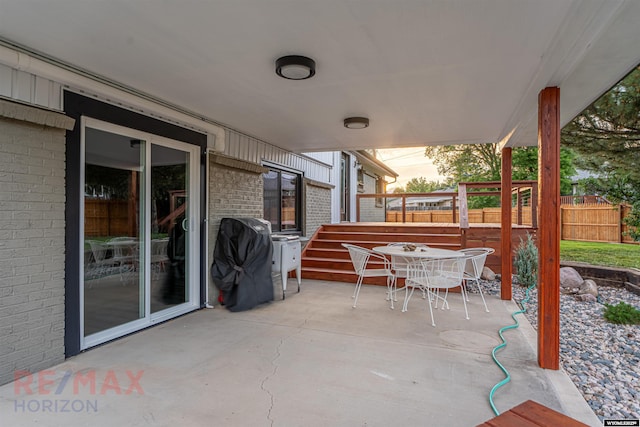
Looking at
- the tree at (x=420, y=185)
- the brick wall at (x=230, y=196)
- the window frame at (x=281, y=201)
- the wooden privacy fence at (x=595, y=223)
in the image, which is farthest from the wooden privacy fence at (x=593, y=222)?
the tree at (x=420, y=185)

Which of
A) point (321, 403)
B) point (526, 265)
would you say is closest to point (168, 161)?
point (321, 403)

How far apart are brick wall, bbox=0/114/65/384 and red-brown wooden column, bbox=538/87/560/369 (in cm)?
393

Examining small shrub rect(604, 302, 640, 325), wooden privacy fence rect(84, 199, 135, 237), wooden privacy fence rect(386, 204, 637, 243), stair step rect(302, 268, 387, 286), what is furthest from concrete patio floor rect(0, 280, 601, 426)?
wooden privacy fence rect(386, 204, 637, 243)

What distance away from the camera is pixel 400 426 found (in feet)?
6.46

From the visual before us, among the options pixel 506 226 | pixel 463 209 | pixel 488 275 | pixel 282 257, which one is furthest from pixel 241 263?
pixel 488 275

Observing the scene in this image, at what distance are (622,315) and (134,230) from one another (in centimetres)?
568

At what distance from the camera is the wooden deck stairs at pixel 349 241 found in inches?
249

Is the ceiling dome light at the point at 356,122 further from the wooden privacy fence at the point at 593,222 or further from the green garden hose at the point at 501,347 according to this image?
the wooden privacy fence at the point at 593,222

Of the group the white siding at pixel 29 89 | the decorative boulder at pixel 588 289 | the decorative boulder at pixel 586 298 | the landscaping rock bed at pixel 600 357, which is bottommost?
the landscaping rock bed at pixel 600 357

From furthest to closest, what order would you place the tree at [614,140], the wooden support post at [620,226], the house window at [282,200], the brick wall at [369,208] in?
the brick wall at [369,208] → the wooden support post at [620,226] → the house window at [282,200] → the tree at [614,140]

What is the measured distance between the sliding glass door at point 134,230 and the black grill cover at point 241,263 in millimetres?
316

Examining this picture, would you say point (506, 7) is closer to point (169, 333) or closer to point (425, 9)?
point (425, 9)

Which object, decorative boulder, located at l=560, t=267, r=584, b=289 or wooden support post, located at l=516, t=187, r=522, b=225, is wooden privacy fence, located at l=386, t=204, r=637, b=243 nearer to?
wooden support post, located at l=516, t=187, r=522, b=225

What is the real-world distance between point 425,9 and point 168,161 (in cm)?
312
